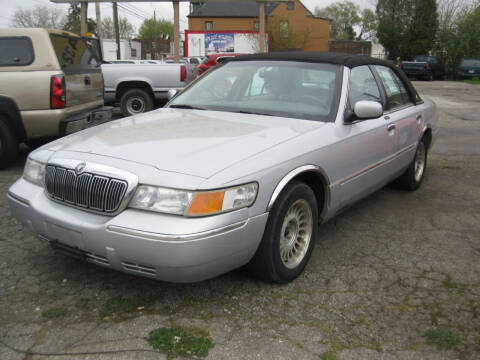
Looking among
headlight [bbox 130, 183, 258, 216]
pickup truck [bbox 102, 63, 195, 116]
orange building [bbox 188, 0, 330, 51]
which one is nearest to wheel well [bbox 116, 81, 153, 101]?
pickup truck [bbox 102, 63, 195, 116]

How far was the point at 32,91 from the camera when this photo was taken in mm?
6203

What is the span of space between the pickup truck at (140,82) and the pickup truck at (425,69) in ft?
76.2

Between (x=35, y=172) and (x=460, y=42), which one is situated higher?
(x=460, y=42)

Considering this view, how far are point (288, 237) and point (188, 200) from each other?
38.6 inches

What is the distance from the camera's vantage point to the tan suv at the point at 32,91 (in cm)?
618

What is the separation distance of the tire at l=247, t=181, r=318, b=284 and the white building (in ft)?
129

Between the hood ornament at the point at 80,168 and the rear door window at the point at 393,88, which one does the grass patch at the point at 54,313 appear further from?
the rear door window at the point at 393,88

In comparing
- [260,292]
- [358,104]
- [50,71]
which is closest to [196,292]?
[260,292]

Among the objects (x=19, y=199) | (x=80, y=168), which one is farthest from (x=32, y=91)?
(x=80, y=168)

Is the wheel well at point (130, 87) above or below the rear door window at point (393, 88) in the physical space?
below

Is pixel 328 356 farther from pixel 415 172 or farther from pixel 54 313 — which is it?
pixel 415 172

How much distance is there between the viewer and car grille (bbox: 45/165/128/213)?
2779 mm

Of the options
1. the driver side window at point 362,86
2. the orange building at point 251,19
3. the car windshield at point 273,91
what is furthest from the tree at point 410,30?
the car windshield at point 273,91

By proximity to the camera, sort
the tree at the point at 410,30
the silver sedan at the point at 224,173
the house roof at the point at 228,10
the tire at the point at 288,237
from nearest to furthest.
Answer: the silver sedan at the point at 224,173 < the tire at the point at 288,237 < the tree at the point at 410,30 < the house roof at the point at 228,10
